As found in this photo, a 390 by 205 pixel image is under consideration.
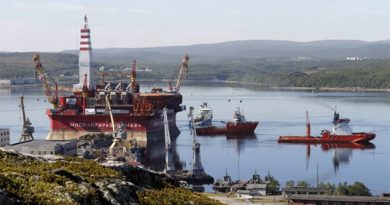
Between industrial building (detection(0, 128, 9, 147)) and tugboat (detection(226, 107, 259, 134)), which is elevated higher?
industrial building (detection(0, 128, 9, 147))

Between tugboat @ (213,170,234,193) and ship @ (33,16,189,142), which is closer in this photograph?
tugboat @ (213,170,234,193)

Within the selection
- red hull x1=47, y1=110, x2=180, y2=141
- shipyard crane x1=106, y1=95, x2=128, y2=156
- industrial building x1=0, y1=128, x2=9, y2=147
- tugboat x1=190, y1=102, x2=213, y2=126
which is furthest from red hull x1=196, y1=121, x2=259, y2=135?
industrial building x1=0, y1=128, x2=9, y2=147

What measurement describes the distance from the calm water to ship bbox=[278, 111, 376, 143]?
371 mm

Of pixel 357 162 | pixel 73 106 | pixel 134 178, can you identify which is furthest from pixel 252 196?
pixel 73 106

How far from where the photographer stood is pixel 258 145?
24000mm

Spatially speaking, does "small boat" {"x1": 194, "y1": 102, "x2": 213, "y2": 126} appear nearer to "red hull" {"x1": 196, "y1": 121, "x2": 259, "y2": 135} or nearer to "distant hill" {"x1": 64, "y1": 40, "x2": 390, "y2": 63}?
"red hull" {"x1": 196, "y1": 121, "x2": 259, "y2": 135}

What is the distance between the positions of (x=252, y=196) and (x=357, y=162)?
7780 mm

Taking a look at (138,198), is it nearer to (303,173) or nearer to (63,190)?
(63,190)

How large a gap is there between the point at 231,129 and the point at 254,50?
129 m

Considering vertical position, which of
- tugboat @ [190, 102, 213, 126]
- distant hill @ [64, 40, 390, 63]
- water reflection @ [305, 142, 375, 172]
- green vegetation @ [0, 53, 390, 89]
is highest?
distant hill @ [64, 40, 390, 63]

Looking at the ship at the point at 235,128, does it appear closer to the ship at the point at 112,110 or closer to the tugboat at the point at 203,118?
the tugboat at the point at 203,118

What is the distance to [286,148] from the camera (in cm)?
2317

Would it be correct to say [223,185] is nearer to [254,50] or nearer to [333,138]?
[333,138]

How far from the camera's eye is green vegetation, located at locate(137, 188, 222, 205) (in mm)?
3330
